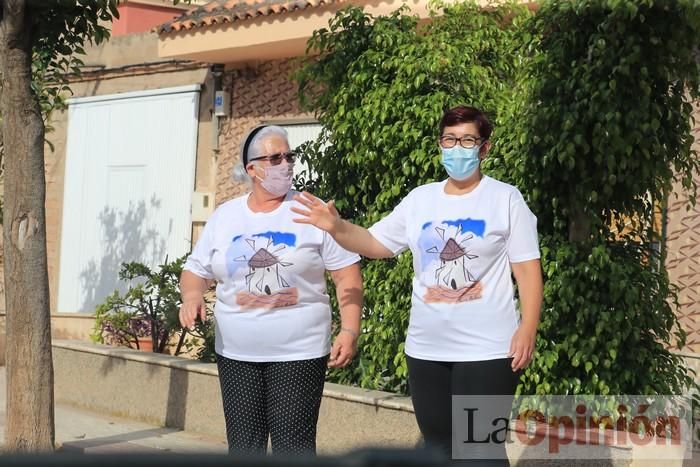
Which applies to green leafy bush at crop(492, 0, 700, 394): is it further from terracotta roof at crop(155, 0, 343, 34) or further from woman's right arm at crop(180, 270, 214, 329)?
terracotta roof at crop(155, 0, 343, 34)

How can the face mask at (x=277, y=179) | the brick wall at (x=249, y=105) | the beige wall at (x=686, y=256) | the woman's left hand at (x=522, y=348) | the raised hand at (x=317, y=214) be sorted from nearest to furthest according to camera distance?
the woman's left hand at (x=522, y=348) < the raised hand at (x=317, y=214) < the face mask at (x=277, y=179) < the beige wall at (x=686, y=256) < the brick wall at (x=249, y=105)

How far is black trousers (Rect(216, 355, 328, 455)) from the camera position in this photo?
14.9ft

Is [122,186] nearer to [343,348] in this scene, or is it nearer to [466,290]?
[343,348]

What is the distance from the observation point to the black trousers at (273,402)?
4535mm

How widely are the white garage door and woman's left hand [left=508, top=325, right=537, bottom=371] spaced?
993 centimetres

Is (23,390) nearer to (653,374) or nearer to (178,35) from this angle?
(653,374)

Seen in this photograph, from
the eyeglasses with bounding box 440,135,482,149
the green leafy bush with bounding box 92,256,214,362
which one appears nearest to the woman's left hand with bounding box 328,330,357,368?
the eyeglasses with bounding box 440,135,482,149

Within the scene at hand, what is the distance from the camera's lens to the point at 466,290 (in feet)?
13.9

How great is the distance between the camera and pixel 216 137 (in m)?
13.7

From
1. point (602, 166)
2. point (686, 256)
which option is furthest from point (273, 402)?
point (686, 256)

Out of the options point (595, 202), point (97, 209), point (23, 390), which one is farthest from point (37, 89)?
point (97, 209)

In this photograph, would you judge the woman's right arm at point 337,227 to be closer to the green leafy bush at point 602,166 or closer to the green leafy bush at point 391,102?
the green leafy bush at point 602,166

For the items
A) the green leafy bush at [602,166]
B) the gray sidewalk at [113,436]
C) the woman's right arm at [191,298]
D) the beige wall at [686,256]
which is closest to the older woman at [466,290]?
the woman's right arm at [191,298]

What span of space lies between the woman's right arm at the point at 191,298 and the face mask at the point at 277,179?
19.7 inches
